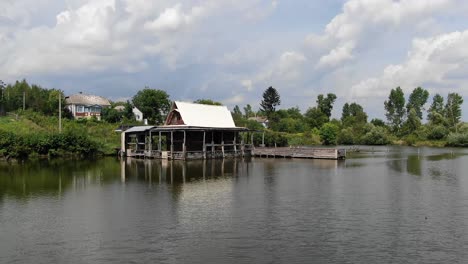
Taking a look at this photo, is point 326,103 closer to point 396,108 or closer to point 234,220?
point 396,108

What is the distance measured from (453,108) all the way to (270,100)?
164 ft

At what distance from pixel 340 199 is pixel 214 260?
11.5m

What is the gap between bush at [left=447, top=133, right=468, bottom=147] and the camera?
88100 millimetres

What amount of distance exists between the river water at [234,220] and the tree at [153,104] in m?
59.6

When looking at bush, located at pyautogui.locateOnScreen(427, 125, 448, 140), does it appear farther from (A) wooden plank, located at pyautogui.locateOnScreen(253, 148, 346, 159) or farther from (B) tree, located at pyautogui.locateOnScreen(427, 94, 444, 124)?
(A) wooden plank, located at pyautogui.locateOnScreen(253, 148, 346, 159)

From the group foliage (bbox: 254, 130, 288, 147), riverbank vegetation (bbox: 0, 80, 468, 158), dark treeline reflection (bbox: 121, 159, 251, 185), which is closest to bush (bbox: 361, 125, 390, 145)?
riverbank vegetation (bbox: 0, 80, 468, 158)

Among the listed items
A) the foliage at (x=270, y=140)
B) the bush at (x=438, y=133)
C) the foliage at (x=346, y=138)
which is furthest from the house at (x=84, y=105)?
the bush at (x=438, y=133)

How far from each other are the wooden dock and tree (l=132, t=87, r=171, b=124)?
3922cm

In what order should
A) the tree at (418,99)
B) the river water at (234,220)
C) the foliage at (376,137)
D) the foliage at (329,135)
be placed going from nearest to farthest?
the river water at (234,220) < the foliage at (376,137) < the foliage at (329,135) < the tree at (418,99)

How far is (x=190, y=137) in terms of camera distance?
53188mm

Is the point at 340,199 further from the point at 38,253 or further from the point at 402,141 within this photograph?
the point at 402,141

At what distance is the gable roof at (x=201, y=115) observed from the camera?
5397 cm

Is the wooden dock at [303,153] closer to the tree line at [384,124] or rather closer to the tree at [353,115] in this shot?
the tree line at [384,124]

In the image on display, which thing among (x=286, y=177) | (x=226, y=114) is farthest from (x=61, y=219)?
(x=226, y=114)
